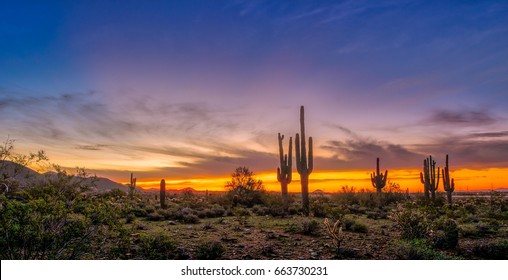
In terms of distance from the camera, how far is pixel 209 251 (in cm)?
909

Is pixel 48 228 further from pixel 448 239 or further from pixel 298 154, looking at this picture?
pixel 298 154

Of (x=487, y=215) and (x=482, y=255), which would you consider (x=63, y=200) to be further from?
(x=487, y=215)

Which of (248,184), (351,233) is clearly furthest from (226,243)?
(248,184)

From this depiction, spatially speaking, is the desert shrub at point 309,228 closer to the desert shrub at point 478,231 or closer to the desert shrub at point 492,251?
the desert shrub at point 492,251

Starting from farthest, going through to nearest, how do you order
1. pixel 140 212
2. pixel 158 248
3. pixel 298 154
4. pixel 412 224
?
1. pixel 298 154
2. pixel 140 212
3. pixel 412 224
4. pixel 158 248

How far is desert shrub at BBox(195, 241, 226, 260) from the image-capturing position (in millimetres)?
9016

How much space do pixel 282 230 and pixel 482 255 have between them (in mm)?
5910

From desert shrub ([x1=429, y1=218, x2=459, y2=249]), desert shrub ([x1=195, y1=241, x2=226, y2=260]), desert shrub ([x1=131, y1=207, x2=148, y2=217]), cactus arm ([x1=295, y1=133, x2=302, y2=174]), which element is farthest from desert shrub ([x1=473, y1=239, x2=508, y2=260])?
desert shrub ([x1=131, y1=207, x2=148, y2=217])

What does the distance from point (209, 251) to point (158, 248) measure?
1214 millimetres

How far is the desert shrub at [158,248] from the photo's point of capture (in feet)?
28.9

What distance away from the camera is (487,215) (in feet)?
64.1

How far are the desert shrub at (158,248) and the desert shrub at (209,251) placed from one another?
548 millimetres

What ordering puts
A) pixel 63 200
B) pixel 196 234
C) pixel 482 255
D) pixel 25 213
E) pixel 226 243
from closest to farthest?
pixel 25 213, pixel 63 200, pixel 482 255, pixel 226 243, pixel 196 234

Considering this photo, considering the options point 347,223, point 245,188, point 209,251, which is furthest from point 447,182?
point 209,251
